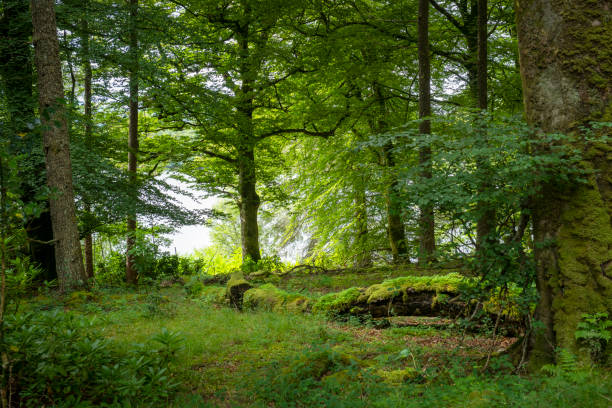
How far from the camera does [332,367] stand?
13.7ft

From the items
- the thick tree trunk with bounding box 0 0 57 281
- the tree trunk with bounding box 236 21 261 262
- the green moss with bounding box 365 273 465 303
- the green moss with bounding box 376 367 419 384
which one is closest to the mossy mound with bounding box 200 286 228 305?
the green moss with bounding box 365 273 465 303

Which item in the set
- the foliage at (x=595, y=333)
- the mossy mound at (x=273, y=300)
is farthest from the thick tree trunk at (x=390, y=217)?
the foliage at (x=595, y=333)

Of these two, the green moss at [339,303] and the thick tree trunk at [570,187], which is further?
the green moss at [339,303]

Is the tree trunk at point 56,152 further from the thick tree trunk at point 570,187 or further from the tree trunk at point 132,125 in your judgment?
the thick tree trunk at point 570,187

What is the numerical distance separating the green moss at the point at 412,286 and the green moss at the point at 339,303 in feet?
0.85

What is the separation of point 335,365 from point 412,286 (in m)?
2.79

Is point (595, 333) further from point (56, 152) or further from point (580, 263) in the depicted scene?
point (56, 152)

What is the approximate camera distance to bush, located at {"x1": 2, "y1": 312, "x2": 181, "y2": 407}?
10.6 ft

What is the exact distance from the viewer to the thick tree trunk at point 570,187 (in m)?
3.52

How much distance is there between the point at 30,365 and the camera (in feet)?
10.7

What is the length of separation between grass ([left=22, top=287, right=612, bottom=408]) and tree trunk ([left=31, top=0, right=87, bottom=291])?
845mm

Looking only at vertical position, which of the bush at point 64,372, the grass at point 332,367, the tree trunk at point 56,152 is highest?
the tree trunk at point 56,152

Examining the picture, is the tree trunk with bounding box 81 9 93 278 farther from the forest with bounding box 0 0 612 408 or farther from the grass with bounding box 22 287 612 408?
the grass with bounding box 22 287 612 408

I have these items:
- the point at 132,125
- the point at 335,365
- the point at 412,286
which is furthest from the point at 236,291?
the point at 132,125
